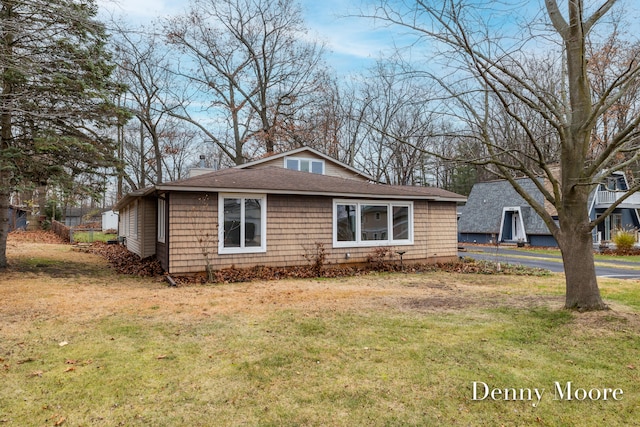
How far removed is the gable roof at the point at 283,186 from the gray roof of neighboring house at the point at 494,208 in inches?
558

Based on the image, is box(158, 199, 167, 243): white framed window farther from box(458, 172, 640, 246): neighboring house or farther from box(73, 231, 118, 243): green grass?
box(458, 172, 640, 246): neighboring house

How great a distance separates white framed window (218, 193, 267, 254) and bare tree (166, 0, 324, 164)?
1596 cm

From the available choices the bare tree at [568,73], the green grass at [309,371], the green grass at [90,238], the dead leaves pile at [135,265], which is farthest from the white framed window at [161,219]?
the green grass at [90,238]

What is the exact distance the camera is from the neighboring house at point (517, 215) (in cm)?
Result: 2508

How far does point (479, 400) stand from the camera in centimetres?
339

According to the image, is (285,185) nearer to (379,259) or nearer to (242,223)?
(242,223)

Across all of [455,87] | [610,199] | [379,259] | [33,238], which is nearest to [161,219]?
[379,259]

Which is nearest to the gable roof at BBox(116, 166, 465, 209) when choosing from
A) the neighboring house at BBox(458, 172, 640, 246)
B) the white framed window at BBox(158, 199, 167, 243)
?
the white framed window at BBox(158, 199, 167, 243)

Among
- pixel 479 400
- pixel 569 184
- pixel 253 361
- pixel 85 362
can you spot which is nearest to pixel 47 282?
pixel 85 362

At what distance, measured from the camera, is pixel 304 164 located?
1861cm

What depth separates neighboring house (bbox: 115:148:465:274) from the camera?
32.9 ft

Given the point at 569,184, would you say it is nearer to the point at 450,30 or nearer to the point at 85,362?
the point at 450,30

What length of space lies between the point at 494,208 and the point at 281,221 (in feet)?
72.7

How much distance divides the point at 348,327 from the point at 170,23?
25.9 meters
